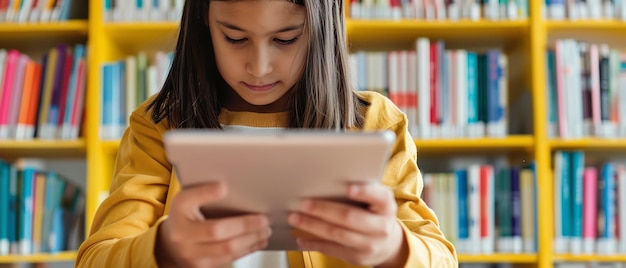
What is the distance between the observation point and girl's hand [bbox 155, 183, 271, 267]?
0.92 metres

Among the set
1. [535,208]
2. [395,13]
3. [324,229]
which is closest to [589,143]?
[535,208]

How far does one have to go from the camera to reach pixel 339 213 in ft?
3.09

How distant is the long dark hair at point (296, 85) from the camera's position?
1.32 meters

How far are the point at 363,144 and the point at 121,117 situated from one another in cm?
195

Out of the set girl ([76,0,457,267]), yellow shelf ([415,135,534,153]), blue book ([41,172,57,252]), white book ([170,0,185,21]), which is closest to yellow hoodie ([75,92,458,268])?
girl ([76,0,457,267])

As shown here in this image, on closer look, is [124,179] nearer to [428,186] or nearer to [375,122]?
[375,122]

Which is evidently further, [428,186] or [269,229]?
[428,186]

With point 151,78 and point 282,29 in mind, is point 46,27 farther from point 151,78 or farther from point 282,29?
point 282,29

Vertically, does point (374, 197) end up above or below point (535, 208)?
above

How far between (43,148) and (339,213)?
2.01 meters

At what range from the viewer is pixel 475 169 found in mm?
2658

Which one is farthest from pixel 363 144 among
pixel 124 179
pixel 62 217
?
pixel 62 217

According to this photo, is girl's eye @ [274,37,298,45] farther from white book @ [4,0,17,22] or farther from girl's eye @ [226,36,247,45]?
white book @ [4,0,17,22]

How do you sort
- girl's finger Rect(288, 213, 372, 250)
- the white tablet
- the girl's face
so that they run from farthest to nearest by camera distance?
the girl's face < girl's finger Rect(288, 213, 372, 250) < the white tablet
